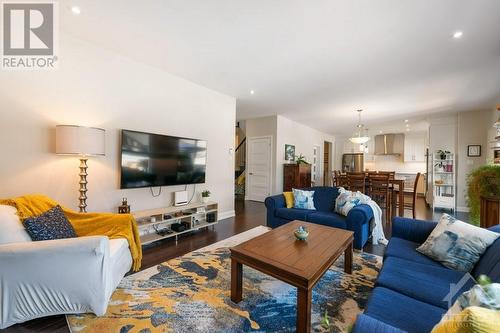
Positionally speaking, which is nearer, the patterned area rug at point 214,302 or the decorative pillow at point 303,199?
the patterned area rug at point 214,302

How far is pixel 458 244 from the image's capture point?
5.27 ft

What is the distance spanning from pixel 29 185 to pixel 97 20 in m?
1.92

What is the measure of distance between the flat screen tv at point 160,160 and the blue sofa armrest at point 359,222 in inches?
98.8

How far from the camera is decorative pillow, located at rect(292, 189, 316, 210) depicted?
11.8 feet

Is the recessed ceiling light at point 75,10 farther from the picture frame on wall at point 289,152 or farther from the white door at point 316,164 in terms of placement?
the white door at point 316,164

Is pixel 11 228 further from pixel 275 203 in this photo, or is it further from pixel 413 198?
pixel 413 198

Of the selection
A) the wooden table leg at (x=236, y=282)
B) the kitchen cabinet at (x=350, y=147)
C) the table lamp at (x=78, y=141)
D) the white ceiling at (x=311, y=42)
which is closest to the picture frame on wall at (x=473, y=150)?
the white ceiling at (x=311, y=42)

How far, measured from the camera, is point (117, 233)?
2.11 meters

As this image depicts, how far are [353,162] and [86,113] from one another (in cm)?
987

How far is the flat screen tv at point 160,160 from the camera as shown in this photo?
2.90 meters

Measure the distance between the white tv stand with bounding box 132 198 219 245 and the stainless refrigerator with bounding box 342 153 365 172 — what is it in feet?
26.2

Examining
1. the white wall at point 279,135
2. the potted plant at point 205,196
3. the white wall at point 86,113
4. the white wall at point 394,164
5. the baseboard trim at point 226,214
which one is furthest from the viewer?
the white wall at point 394,164

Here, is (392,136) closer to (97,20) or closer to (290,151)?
(290,151)

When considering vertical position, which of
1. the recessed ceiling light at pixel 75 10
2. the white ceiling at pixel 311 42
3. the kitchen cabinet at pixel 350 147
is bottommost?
the kitchen cabinet at pixel 350 147
